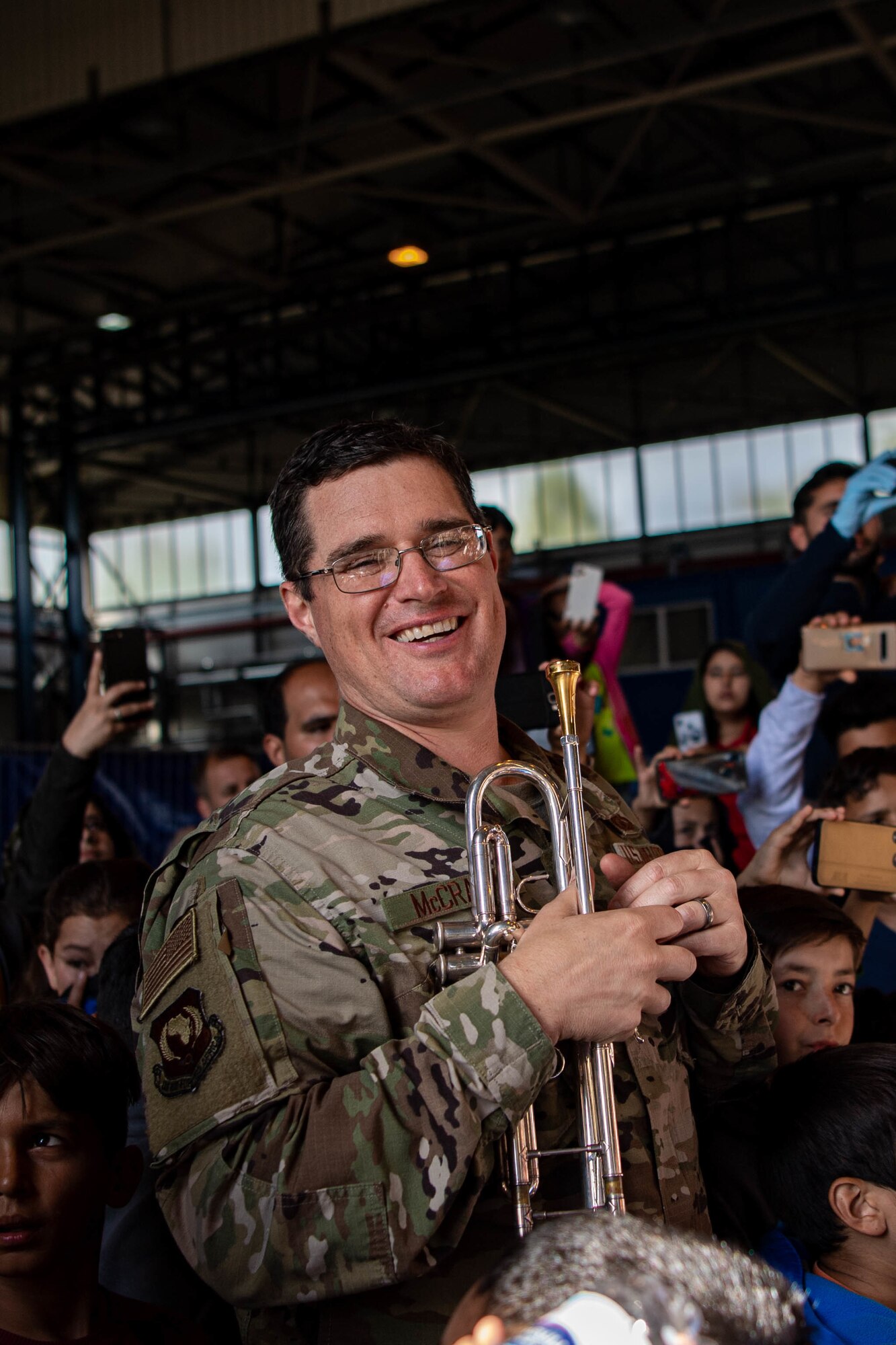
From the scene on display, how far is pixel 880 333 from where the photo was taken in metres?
18.9

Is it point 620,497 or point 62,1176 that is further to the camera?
point 620,497

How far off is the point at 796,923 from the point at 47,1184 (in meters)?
1.43

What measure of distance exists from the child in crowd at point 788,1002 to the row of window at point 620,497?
1671cm

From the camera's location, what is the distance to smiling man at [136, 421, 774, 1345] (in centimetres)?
136

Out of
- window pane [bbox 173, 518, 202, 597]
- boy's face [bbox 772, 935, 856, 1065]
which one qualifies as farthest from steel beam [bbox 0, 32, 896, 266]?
window pane [bbox 173, 518, 202, 597]

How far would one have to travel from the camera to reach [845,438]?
19.4m

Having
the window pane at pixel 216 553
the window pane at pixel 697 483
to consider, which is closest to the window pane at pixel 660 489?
the window pane at pixel 697 483

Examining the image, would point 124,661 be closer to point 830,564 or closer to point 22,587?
point 830,564

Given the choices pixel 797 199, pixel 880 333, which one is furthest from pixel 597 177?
pixel 880 333

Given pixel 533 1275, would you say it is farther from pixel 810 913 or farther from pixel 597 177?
pixel 597 177

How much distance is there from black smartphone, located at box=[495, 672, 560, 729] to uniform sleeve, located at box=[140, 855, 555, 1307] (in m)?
1.22

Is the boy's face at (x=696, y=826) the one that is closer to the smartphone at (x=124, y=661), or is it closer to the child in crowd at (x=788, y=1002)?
the child in crowd at (x=788, y=1002)

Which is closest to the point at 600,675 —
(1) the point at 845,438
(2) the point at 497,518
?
(2) the point at 497,518

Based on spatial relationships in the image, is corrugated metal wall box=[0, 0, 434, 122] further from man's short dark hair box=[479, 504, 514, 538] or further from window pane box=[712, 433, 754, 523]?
window pane box=[712, 433, 754, 523]
